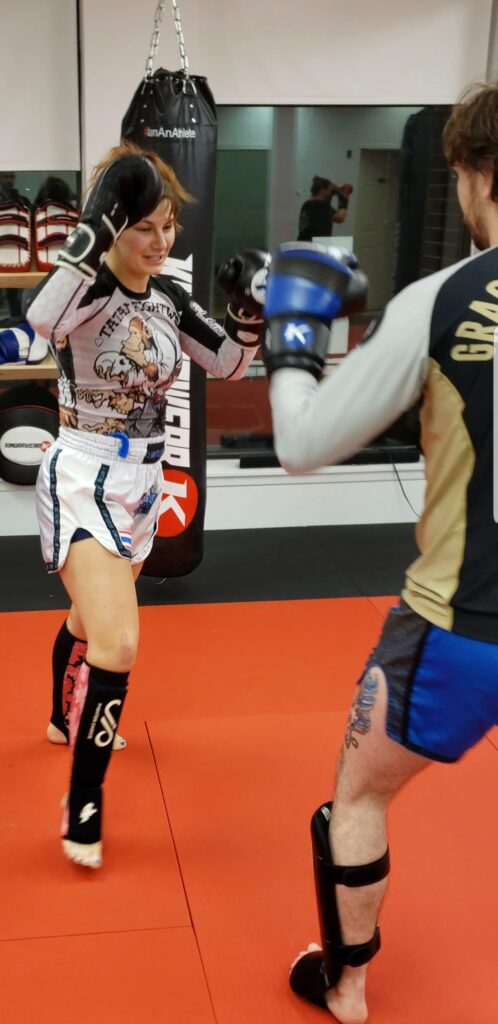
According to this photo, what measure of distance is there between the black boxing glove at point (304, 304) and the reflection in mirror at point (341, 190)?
316cm

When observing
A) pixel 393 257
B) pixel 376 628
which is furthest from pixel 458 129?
pixel 393 257

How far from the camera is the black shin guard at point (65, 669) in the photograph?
8.60 feet

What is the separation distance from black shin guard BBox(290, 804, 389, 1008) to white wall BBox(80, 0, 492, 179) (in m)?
3.29

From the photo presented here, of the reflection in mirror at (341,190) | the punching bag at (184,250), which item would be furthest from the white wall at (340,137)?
the punching bag at (184,250)

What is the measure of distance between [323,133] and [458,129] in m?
3.35

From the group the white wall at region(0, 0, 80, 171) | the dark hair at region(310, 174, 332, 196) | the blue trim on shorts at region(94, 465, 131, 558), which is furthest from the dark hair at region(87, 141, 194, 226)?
the dark hair at region(310, 174, 332, 196)

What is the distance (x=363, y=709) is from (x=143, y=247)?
1.17m

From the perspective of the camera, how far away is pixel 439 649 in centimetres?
151

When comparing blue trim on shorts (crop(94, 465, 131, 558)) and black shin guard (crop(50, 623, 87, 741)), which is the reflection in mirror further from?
blue trim on shorts (crop(94, 465, 131, 558))

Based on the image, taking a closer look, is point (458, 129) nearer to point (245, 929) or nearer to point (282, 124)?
point (245, 929)

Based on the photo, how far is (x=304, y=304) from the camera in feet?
4.92

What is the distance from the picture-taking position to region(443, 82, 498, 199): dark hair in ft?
4.57

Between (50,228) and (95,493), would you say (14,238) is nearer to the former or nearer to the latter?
(50,228)

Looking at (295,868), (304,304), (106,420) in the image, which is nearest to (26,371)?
(106,420)
